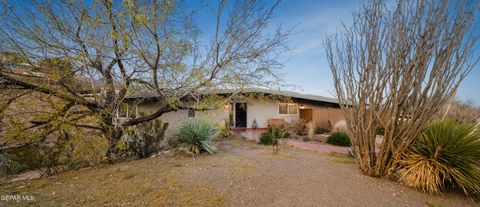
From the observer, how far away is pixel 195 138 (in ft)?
19.6

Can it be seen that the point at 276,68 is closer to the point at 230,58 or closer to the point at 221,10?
the point at 230,58

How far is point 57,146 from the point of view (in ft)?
14.6

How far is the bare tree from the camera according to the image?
378 cm

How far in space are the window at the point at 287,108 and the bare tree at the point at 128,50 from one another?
1008 cm

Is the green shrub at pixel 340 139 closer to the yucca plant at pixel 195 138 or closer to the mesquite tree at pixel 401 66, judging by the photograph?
the mesquite tree at pixel 401 66

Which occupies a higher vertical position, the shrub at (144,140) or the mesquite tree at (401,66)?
the mesquite tree at (401,66)

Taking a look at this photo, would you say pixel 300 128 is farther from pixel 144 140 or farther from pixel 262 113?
pixel 144 140

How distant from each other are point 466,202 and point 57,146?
8.14m

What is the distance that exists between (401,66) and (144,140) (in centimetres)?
713

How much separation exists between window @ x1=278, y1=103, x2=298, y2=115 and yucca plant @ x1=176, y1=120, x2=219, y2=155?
386 inches

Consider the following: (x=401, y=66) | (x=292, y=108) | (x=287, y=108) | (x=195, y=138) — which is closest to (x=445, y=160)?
(x=401, y=66)

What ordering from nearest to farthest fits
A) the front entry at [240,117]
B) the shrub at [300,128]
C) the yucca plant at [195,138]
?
1. the yucca plant at [195,138]
2. the shrub at [300,128]
3. the front entry at [240,117]

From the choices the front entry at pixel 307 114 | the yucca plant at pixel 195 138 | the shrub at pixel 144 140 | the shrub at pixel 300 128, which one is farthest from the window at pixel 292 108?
the shrub at pixel 144 140

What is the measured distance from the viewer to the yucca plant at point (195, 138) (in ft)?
19.1
